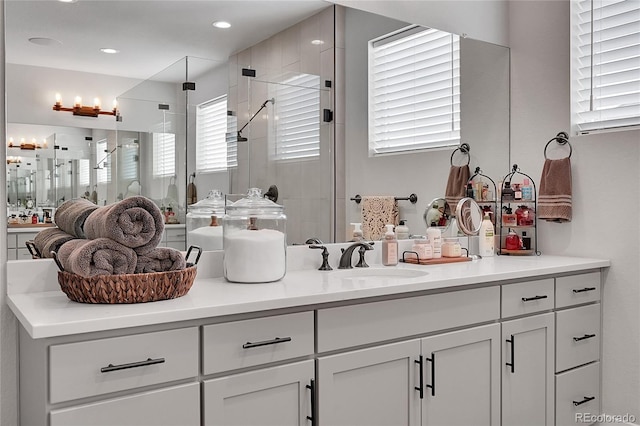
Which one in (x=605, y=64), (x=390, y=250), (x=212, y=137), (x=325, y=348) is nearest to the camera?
(x=325, y=348)

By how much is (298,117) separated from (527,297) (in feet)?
3.93

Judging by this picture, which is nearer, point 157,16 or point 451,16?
point 157,16

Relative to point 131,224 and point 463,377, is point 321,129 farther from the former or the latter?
point 463,377

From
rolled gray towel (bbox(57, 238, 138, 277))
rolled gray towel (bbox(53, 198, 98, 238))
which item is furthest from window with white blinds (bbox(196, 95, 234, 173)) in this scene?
rolled gray towel (bbox(57, 238, 138, 277))

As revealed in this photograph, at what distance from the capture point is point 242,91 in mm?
2057

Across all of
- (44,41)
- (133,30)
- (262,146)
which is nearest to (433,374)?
(262,146)

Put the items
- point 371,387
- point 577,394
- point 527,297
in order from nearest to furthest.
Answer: point 371,387
point 527,297
point 577,394

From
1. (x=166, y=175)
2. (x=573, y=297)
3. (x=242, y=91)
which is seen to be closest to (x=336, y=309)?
(x=166, y=175)

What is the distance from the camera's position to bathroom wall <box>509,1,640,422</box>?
2471 mm

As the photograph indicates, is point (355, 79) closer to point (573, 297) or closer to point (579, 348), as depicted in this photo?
point (573, 297)

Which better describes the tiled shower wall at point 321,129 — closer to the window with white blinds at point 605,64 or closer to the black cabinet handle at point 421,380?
the black cabinet handle at point 421,380

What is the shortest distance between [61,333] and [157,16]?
1.18 metres

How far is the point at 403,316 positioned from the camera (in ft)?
5.96

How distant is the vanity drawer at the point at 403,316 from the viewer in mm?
1656
